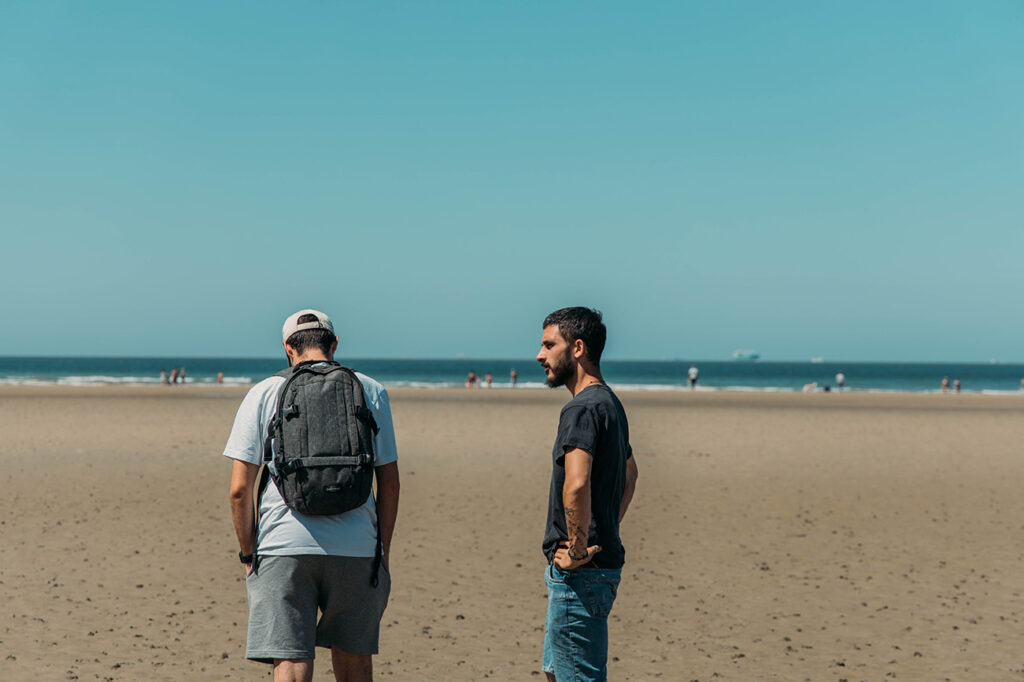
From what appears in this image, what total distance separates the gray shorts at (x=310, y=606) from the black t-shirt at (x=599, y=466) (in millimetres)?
816

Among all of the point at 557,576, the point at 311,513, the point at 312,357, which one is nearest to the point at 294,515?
the point at 311,513

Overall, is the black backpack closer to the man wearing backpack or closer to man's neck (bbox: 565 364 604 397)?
the man wearing backpack

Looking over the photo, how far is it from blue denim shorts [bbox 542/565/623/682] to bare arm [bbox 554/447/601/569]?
0.36 feet

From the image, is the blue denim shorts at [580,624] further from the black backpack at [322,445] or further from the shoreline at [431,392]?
the shoreline at [431,392]

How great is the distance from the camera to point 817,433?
26016 millimetres

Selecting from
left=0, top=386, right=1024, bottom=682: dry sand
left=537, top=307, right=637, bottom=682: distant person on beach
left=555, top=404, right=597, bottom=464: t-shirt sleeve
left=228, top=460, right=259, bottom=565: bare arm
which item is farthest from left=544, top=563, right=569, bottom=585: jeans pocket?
left=0, top=386, right=1024, bottom=682: dry sand

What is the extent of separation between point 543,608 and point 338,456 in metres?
4.50

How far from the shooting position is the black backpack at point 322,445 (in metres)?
3.65

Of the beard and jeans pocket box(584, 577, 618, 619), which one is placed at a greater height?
the beard

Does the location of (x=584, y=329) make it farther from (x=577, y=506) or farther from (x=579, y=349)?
(x=577, y=506)

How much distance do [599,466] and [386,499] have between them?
37.2 inches

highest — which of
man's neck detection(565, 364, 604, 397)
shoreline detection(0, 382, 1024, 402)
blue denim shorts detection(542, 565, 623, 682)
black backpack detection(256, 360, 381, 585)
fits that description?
man's neck detection(565, 364, 604, 397)

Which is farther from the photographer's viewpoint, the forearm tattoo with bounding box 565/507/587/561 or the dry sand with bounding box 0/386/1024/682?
the dry sand with bounding box 0/386/1024/682

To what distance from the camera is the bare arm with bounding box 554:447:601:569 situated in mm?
3633
